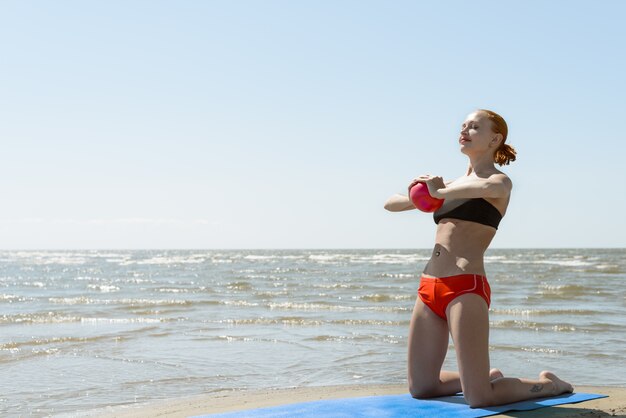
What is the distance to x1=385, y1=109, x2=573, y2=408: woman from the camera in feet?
14.8

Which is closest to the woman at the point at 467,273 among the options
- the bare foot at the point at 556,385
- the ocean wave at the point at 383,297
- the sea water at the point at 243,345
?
the bare foot at the point at 556,385

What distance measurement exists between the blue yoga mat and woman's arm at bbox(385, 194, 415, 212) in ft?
4.22

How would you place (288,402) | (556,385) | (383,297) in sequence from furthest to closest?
(383,297) < (288,402) < (556,385)

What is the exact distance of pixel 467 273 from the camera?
458 centimetres

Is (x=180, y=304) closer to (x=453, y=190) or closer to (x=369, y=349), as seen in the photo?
(x=369, y=349)

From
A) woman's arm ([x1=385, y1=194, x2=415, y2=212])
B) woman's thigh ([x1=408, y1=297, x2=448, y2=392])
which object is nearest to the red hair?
woman's arm ([x1=385, y1=194, x2=415, y2=212])

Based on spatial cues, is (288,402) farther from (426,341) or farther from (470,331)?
(470,331)

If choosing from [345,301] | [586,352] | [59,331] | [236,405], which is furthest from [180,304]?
[236,405]

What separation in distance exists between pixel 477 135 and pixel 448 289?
39.3 inches

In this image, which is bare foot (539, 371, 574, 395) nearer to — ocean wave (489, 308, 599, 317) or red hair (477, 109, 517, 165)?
red hair (477, 109, 517, 165)

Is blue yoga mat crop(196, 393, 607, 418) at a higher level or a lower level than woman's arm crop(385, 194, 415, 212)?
lower

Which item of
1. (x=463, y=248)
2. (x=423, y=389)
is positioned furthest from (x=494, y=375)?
(x=463, y=248)

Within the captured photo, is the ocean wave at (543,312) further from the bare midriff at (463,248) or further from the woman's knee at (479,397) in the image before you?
the bare midriff at (463,248)

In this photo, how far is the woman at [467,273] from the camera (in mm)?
4512
